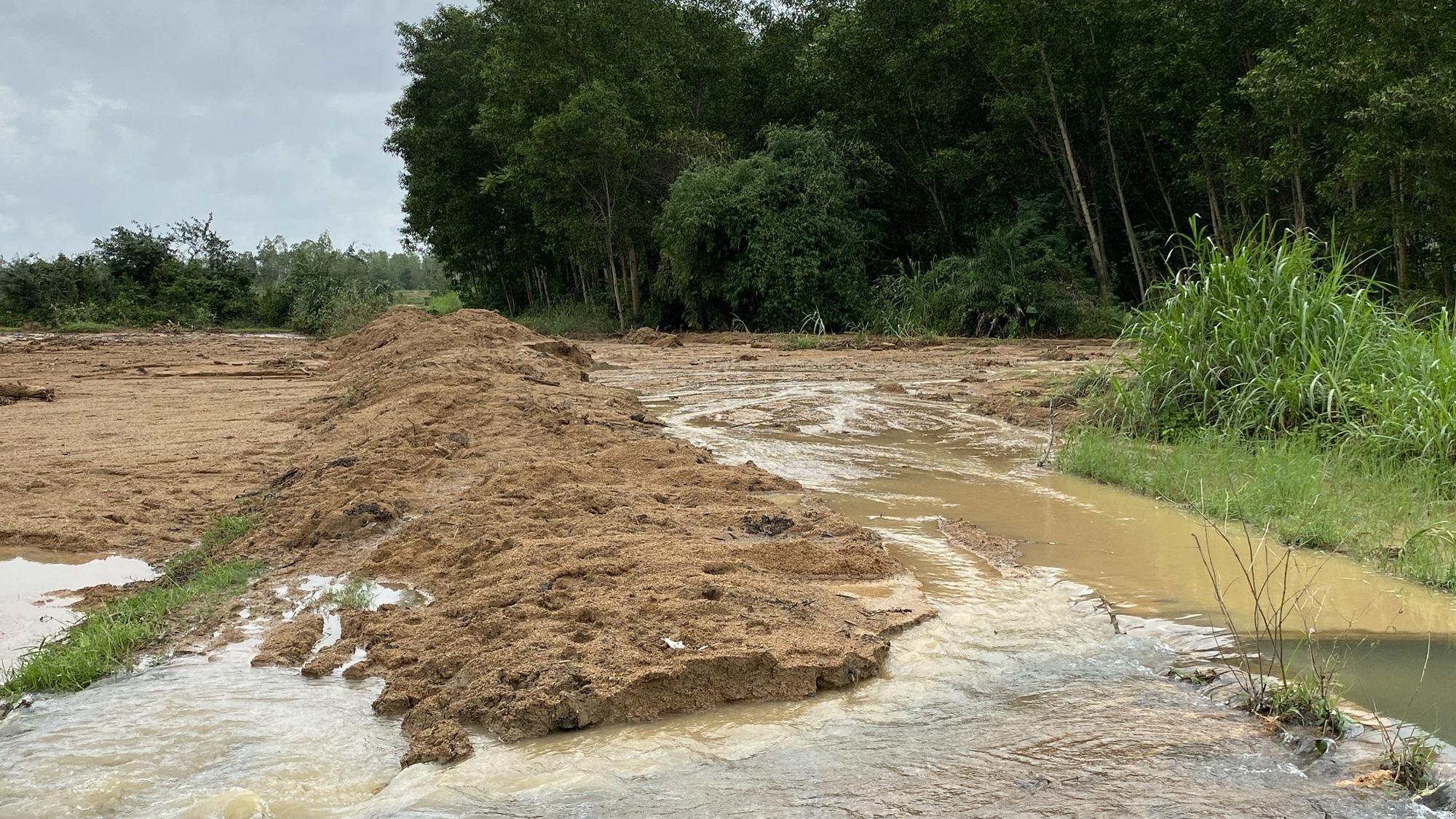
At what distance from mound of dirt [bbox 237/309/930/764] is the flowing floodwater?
11 centimetres

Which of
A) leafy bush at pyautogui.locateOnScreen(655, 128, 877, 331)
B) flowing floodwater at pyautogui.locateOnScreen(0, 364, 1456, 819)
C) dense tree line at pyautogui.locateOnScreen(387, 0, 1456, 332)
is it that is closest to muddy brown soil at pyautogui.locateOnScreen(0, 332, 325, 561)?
flowing floodwater at pyautogui.locateOnScreen(0, 364, 1456, 819)

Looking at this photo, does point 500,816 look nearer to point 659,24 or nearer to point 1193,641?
point 1193,641

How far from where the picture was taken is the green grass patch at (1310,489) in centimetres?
422

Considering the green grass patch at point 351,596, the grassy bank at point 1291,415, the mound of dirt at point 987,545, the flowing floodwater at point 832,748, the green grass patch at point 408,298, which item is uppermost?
the green grass patch at point 408,298

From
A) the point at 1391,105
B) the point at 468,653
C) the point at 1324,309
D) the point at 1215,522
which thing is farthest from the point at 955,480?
the point at 1391,105

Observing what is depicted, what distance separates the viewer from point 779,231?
61.6 ft

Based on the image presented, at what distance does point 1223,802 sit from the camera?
7.29 ft

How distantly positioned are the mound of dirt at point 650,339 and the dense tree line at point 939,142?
1473 mm

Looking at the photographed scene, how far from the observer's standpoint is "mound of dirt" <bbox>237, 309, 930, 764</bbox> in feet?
9.55

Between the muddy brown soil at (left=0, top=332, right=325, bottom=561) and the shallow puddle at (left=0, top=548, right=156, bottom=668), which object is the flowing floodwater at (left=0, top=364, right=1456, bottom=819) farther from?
the muddy brown soil at (left=0, top=332, right=325, bottom=561)

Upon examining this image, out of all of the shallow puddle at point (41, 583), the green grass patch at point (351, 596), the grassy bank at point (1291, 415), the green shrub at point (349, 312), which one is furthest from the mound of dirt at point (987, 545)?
the green shrub at point (349, 312)

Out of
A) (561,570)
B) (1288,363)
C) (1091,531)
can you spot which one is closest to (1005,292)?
(1288,363)

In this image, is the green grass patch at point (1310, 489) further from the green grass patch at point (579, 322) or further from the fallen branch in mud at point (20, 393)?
the green grass patch at point (579, 322)

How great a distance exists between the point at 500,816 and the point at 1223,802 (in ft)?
5.37
